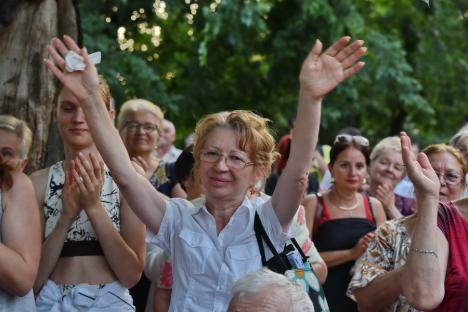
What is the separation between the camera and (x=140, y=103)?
7.27m

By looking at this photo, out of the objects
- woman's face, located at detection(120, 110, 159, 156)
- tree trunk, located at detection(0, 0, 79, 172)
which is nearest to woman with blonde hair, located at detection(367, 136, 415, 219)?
woman's face, located at detection(120, 110, 159, 156)

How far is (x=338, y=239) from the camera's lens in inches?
266

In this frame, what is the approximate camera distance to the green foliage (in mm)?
11922

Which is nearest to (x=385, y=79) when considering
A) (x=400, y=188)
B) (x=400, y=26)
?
(x=400, y=26)

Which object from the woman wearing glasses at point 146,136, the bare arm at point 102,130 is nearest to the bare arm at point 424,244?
the bare arm at point 102,130

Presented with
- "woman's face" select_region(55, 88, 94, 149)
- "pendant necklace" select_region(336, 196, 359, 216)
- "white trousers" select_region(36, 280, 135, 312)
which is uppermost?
"woman's face" select_region(55, 88, 94, 149)

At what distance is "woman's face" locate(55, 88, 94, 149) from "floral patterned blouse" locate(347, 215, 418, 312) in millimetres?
1646

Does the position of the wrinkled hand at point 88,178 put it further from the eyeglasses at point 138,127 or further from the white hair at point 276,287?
the eyeglasses at point 138,127

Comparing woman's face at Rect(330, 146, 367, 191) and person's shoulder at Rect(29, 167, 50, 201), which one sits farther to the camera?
woman's face at Rect(330, 146, 367, 191)

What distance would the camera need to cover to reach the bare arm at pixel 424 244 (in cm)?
405

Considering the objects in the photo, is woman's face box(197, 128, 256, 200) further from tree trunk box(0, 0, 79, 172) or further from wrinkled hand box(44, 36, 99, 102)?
tree trunk box(0, 0, 79, 172)

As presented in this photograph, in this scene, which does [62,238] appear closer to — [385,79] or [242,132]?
[242,132]

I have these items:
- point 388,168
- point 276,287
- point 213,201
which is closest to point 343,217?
point 388,168

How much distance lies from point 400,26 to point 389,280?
44.7 feet
